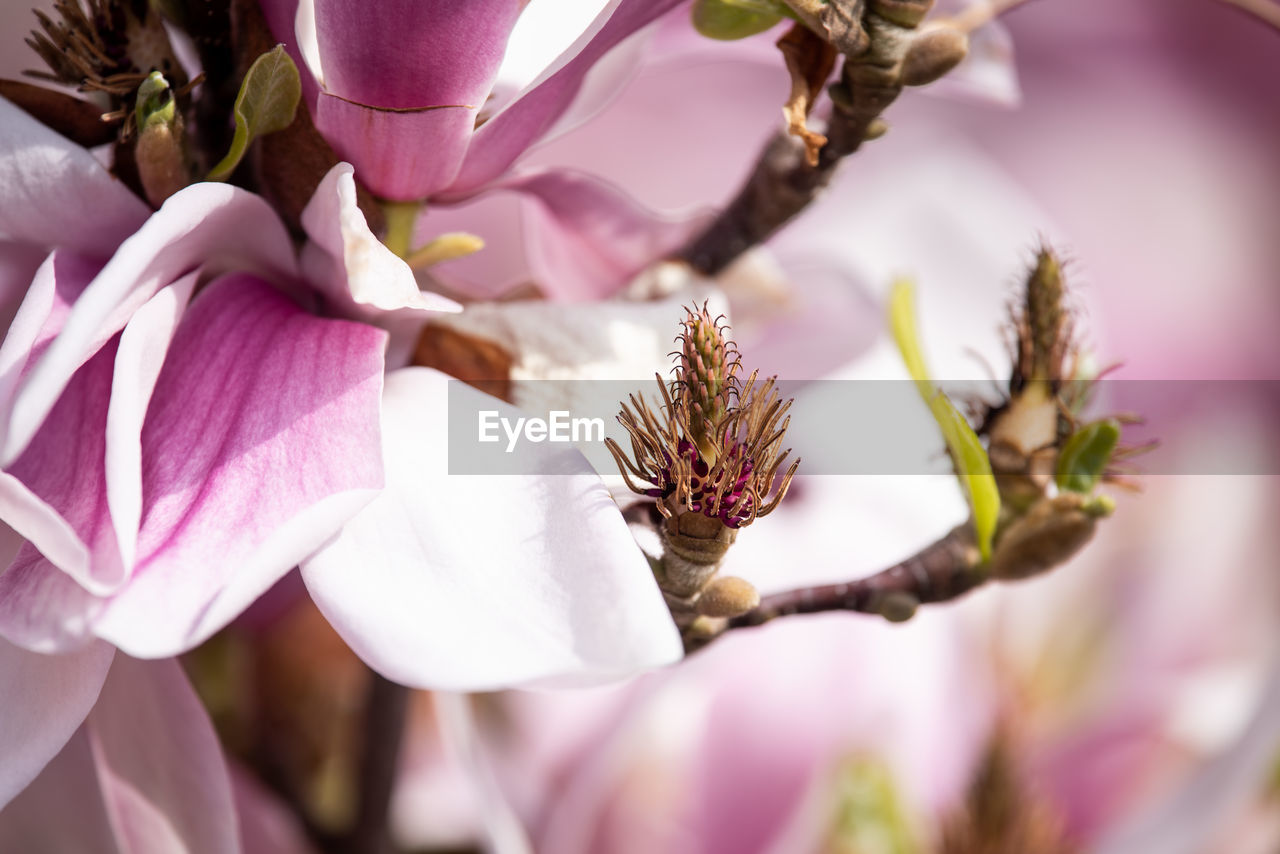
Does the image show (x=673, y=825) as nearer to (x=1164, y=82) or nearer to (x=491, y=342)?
(x=491, y=342)

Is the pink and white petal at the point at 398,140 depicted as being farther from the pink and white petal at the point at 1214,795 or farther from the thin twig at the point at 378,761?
the pink and white petal at the point at 1214,795

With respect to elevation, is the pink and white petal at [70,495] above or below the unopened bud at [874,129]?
below

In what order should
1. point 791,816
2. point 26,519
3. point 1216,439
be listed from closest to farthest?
point 26,519 → point 791,816 → point 1216,439

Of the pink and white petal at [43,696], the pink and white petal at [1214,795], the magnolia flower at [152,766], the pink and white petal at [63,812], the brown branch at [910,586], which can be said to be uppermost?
the pink and white petal at [43,696]

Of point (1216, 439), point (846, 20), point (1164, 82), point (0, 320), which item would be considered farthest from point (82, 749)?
point (1164, 82)

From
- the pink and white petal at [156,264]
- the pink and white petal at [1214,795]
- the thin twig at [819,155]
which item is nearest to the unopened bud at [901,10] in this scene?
the thin twig at [819,155]

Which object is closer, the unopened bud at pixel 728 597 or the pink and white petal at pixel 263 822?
the unopened bud at pixel 728 597
